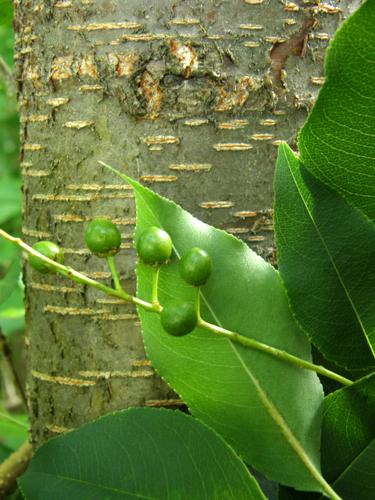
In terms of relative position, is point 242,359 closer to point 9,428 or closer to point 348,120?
point 348,120

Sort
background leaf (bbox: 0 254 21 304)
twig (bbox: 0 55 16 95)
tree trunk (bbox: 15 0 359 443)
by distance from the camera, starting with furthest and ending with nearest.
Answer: twig (bbox: 0 55 16 95)
background leaf (bbox: 0 254 21 304)
tree trunk (bbox: 15 0 359 443)

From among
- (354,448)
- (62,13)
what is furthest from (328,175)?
(62,13)

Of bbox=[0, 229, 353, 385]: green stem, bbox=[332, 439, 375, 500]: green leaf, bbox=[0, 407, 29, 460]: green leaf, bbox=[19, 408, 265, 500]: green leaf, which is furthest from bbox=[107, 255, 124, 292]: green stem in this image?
bbox=[0, 407, 29, 460]: green leaf

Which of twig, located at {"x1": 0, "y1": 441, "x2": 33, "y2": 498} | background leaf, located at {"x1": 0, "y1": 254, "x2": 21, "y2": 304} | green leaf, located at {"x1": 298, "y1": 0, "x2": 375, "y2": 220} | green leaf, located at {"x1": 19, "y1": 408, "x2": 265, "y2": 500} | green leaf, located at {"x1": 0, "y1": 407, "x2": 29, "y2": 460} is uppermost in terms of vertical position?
green leaf, located at {"x1": 298, "y1": 0, "x2": 375, "y2": 220}

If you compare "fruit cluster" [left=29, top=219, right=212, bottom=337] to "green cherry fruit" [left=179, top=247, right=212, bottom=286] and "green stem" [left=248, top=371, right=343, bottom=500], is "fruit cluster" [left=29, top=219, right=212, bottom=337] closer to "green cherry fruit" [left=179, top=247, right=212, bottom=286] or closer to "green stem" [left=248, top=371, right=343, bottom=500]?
"green cherry fruit" [left=179, top=247, right=212, bottom=286]

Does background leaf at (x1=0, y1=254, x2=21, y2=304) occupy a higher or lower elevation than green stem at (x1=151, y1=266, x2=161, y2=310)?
lower

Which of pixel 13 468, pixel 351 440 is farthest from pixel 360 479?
pixel 13 468

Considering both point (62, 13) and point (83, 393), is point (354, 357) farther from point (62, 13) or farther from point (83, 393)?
point (62, 13)

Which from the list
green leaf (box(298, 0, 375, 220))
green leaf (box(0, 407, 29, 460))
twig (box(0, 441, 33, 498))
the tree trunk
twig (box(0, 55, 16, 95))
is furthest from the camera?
twig (box(0, 55, 16, 95))

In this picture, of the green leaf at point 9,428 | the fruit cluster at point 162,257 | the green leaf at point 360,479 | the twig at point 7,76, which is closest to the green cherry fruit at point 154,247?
the fruit cluster at point 162,257
